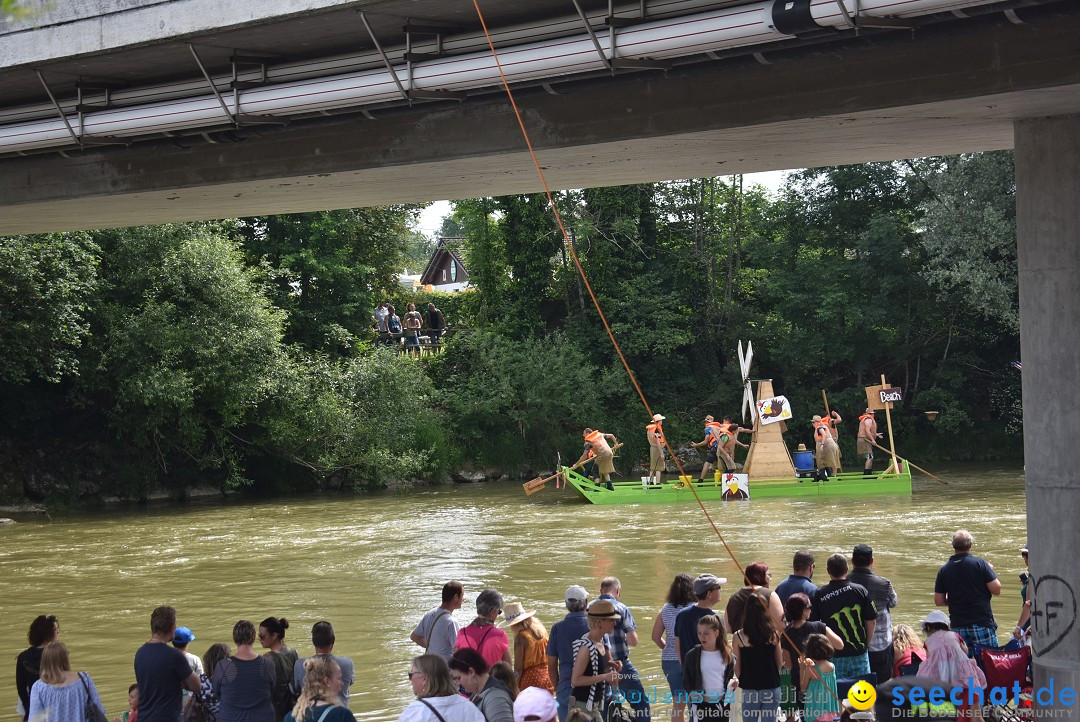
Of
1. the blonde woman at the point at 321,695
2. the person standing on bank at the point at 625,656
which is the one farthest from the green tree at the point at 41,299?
the blonde woman at the point at 321,695

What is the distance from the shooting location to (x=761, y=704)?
24.2ft

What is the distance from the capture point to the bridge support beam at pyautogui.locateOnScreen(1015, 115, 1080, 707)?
8.43 meters

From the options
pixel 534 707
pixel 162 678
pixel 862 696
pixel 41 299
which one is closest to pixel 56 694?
pixel 162 678

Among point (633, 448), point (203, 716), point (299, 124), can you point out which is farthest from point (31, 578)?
point (633, 448)

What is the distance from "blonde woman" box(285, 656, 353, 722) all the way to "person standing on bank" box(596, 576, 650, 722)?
194 centimetres

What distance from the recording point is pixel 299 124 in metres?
11.2

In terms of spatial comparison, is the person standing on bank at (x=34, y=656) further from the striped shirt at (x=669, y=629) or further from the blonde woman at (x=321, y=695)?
the striped shirt at (x=669, y=629)

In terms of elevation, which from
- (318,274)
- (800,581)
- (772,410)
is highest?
(318,274)

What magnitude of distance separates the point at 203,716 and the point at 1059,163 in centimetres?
697

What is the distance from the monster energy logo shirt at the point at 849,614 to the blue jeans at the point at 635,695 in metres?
1.42

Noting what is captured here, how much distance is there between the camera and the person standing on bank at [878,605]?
8.77 metres

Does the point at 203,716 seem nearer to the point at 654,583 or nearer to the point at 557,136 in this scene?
the point at 557,136

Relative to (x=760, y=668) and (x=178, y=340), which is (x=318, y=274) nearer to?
(x=178, y=340)

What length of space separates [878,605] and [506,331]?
3473 centimetres
